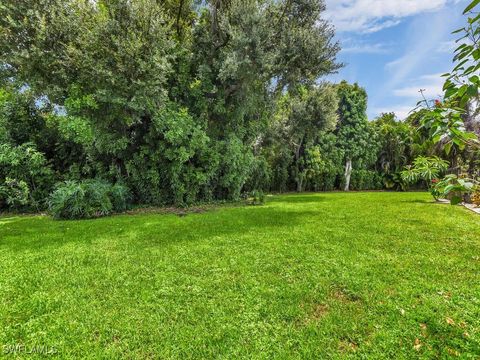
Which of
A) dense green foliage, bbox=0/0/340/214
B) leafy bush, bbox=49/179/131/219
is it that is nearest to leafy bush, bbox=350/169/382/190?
dense green foliage, bbox=0/0/340/214

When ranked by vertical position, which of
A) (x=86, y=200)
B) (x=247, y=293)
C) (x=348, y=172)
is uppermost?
(x=348, y=172)

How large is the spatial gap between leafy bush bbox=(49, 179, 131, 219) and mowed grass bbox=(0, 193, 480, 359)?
6.11 feet

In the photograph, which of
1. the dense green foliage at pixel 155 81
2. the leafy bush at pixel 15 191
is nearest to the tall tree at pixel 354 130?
the dense green foliage at pixel 155 81

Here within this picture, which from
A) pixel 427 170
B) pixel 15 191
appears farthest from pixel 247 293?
pixel 15 191

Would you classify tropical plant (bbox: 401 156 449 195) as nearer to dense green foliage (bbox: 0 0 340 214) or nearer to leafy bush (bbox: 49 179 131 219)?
dense green foliage (bbox: 0 0 340 214)

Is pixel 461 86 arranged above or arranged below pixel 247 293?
above

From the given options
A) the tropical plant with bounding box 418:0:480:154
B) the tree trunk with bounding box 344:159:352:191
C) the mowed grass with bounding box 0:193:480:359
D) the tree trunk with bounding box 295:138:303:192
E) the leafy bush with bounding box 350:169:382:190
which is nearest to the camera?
the tropical plant with bounding box 418:0:480:154

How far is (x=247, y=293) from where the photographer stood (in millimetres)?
3162

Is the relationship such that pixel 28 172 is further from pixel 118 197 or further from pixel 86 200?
pixel 118 197

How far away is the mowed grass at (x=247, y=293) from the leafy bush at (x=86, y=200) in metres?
1.86

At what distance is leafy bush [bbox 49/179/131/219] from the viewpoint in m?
7.51

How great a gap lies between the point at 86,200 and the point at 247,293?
6.71m

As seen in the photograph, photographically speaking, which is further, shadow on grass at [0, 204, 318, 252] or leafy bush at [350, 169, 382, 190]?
leafy bush at [350, 169, 382, 190]

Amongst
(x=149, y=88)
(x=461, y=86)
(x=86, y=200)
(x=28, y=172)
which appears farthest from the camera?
(x=28, y=172)
